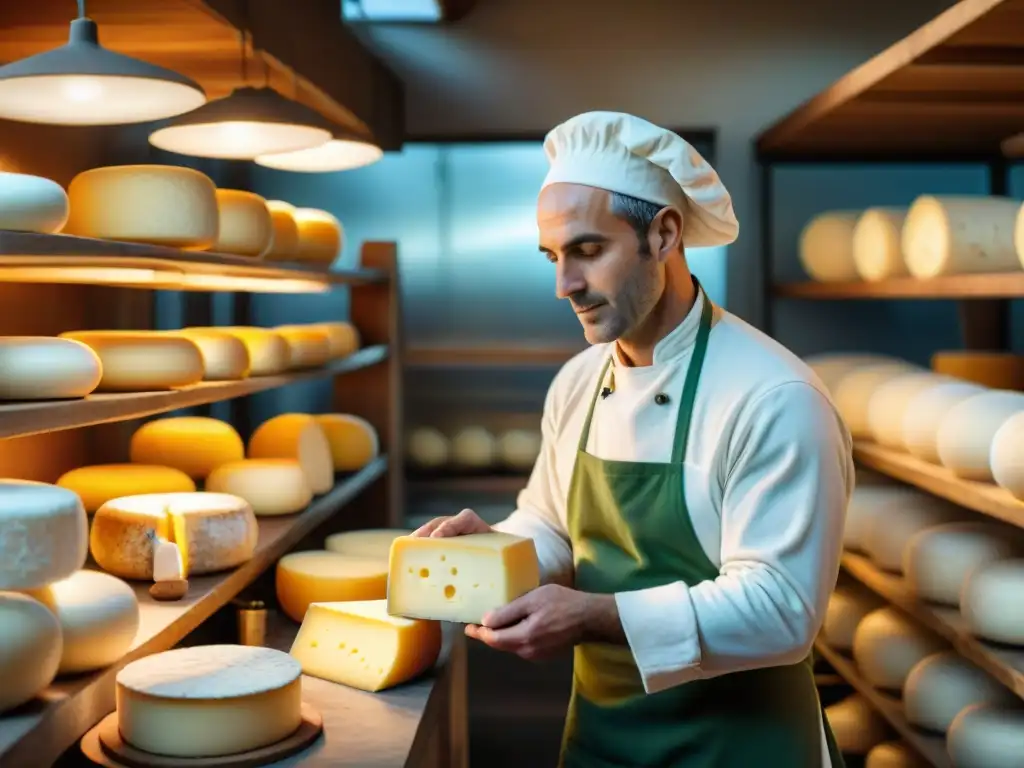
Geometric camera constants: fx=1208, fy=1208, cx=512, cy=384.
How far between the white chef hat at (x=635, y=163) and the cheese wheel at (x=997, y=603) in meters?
1.18

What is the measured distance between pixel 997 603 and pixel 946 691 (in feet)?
1.34

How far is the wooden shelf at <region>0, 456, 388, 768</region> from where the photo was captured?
1.47 m

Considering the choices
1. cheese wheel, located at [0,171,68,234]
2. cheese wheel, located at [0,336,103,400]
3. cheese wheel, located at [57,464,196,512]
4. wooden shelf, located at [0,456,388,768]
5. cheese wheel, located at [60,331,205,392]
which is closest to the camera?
wooden shelf, located at [0,456,388,768]

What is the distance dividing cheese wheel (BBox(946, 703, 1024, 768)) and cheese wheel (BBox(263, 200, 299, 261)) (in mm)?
1979

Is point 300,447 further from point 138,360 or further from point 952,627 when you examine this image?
point 952,627

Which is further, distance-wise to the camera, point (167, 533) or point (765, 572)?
point (167, 533)

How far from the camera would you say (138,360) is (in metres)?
2.12

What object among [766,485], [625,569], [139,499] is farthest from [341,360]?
[766,485]

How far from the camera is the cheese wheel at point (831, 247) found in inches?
156

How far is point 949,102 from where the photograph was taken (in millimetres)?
3283

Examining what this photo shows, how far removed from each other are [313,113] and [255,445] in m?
1.20

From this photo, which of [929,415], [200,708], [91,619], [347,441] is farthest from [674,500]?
[347,441]

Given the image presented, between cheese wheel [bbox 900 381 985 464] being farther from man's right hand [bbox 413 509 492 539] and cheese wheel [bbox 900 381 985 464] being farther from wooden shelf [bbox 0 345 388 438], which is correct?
wooden shelf [bbox 0 345 388 438]

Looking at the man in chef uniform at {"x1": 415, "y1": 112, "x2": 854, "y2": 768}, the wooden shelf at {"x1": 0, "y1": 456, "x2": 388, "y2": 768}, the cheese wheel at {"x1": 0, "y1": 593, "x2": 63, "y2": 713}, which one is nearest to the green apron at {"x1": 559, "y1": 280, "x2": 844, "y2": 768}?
the man in chef uniform at {"x1": 415, "y1": 112, "x2": 854, "y2": 768}
